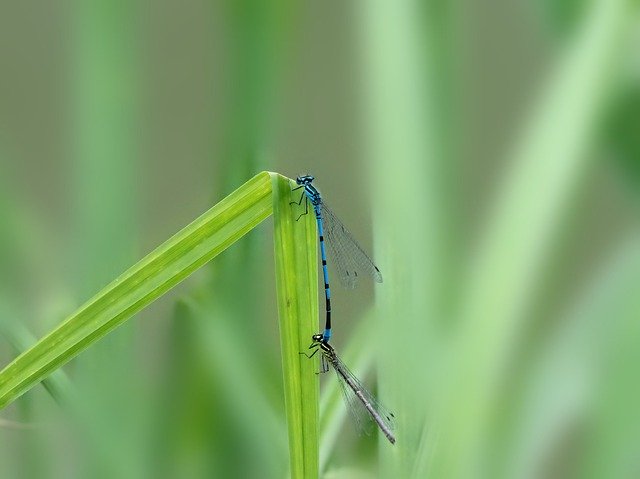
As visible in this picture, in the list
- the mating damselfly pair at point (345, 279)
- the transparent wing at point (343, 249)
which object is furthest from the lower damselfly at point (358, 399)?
the transparent wing at point (343, 249)

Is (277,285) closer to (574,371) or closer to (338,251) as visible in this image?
(338,251)

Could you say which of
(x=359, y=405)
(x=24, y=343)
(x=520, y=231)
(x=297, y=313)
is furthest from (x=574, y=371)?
(x=24, y=343)

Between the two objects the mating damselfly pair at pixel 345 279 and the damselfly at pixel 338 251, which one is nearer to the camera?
the mating damselfly pair at pixel 345 279

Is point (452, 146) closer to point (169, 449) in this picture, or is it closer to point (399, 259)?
point (399, 259)

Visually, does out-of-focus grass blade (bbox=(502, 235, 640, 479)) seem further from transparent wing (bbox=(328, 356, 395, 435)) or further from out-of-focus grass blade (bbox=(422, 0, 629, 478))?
transparent wing (bbox=(328, 356, 395, 435))

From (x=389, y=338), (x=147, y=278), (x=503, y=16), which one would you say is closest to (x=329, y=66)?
(x=503, y=16)

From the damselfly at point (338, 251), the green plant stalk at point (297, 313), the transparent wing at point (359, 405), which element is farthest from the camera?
the damselfly at point (338, 251)

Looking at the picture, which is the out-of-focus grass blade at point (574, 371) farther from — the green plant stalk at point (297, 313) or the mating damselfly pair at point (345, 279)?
the green plant stalk at point (297, 313)

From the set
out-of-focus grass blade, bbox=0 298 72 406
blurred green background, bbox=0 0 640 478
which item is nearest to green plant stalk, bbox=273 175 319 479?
blurred green background, bbox=0 0 640 478
